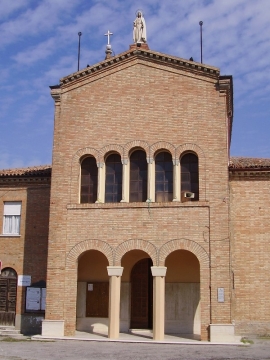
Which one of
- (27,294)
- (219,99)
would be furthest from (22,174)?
(219,99)

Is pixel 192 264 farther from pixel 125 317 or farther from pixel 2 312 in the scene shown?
pixel 2 312

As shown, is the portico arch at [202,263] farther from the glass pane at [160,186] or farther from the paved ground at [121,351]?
the glass pane at [160,186]

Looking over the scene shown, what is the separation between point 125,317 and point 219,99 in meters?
10.1

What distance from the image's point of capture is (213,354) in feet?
54.6

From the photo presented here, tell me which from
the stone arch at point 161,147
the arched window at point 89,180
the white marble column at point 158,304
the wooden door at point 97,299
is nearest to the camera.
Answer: the white marble column at point 158,304

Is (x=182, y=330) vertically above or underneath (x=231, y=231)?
underneath

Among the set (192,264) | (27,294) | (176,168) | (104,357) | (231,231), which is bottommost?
(104,357)

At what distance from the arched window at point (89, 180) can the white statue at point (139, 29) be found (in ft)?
22.2

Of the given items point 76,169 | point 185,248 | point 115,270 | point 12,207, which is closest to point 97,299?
point 115,270

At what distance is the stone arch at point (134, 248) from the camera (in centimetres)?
2022

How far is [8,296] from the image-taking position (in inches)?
939

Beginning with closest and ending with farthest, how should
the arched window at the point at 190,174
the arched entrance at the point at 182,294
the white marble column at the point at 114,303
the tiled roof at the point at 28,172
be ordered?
the white marble column at the point at 114,303
the arched window at the point at 190,174
the arched entrance at the point at 182,294
the tiled roof at the point at 28,172

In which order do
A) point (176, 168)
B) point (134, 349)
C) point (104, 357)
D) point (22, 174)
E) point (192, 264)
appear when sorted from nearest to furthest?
1. point (104, 357)
2. point (134, 349)
3. point (176, 168)
4. point (192, 264)
5. point (22, 174)

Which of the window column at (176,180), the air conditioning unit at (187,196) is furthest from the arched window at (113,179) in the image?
the air conditioning unit at (187,196)
